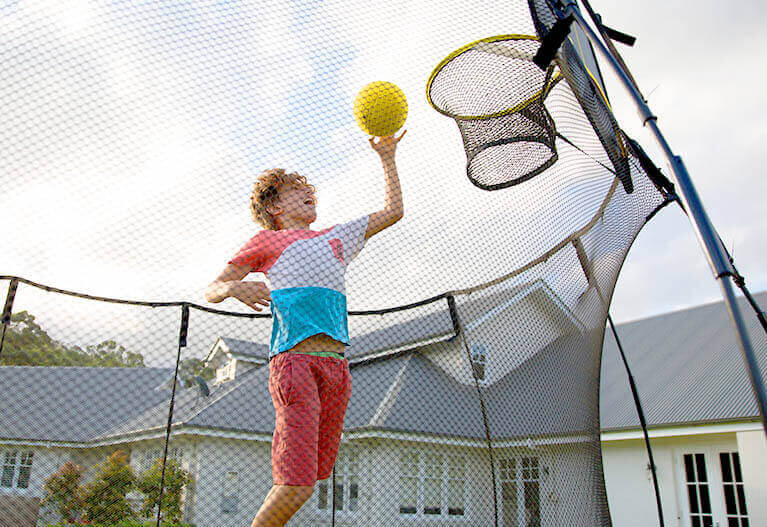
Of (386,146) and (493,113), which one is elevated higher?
(493,113)

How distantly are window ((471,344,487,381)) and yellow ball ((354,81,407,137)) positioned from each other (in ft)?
5.13

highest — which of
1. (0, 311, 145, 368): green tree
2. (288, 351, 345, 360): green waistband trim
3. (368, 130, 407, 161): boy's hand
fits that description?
(368, 130, 407, 161): boy's hand

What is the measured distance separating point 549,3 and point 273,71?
0.87 meters

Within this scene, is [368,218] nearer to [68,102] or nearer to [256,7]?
[256,7]

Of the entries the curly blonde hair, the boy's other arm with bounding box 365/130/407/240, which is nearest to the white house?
the curly blonde hair

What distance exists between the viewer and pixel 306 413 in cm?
148

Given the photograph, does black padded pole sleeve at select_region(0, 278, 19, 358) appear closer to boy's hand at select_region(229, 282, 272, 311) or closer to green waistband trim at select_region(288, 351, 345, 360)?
boy's hand at select_region(229, 282, 272, 311)

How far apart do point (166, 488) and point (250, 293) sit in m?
1.81

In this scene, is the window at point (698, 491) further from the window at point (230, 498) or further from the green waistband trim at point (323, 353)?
the green waistband trim at point (323, 353)

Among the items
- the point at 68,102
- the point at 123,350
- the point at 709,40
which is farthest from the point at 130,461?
the point at 709,40

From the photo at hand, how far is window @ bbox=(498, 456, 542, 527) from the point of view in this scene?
2.88 meters

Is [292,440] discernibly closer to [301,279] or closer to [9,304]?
[301,279]

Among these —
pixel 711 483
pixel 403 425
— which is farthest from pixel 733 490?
pixel 403 425

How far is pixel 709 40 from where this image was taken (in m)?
2.46
